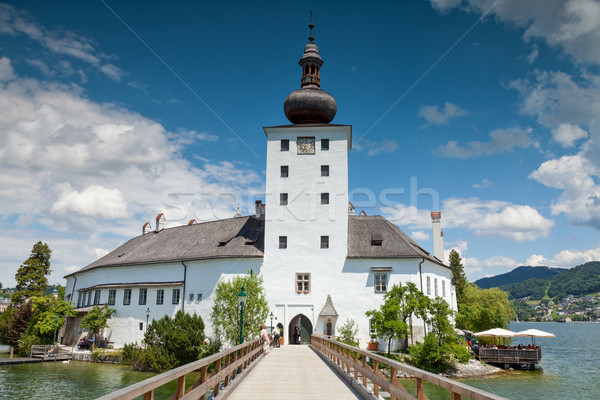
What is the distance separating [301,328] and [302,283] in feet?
12.5

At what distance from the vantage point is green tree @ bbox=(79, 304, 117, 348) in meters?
41.9

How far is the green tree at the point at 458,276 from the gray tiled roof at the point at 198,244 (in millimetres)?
33603

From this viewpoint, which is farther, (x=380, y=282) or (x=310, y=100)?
(x=310, y=100)

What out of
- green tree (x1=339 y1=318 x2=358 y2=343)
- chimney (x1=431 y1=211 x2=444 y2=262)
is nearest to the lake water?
green tree (x1=339 y1=318 x2=358 y2=343)

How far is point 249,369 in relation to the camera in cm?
1554

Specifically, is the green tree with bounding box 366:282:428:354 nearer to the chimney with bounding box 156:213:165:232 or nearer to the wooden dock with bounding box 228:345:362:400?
the wooden dock with bounding box 228:345:362:400

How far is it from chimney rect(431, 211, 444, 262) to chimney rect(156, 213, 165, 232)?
107ft

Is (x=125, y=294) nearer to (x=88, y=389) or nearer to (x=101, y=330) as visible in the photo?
(x=101, y=330)

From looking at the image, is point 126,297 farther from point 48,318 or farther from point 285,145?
point 285,145

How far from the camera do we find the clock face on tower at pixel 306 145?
40.3m

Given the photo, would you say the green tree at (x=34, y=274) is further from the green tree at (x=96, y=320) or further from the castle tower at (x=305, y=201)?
the castle tower at (x=305, y=201)

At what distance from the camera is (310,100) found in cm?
4119

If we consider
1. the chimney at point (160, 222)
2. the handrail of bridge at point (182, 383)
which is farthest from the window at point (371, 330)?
the chimney at point (160, 222)

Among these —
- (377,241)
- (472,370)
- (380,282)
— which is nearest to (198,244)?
(377,241)
